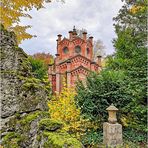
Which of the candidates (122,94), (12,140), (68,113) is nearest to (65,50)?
(122,94)

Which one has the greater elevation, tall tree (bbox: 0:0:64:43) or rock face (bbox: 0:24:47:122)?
tall tree (bbox: 0:0:64:43)

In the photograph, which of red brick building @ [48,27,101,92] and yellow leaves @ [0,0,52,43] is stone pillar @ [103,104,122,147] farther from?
red brick building @ [48,27,101,92]

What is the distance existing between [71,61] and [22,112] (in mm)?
23353


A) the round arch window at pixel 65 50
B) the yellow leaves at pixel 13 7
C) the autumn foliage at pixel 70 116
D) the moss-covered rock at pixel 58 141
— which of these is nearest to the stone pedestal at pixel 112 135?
the autumn foliage at pixel 70 116

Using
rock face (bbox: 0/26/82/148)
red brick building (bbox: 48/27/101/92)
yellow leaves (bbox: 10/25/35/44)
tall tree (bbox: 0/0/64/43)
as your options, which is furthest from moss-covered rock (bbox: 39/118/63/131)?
→ red brick building (bbox: 48/27/101/92)

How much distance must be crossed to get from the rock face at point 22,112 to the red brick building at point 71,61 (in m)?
21.5

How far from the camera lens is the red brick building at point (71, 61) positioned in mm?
26000

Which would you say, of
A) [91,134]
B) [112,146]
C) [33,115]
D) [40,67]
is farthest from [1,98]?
[40,67]

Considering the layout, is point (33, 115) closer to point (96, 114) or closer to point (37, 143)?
point (37, 143)

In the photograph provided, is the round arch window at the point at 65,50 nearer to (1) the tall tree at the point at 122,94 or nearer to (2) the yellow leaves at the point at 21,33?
(1) the tall tree at the point at 122,94

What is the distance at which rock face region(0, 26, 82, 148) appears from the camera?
3.27m

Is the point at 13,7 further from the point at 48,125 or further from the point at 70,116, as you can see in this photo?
the point at 70,116

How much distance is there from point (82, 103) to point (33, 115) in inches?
260

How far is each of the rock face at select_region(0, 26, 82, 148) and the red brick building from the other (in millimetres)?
21452
